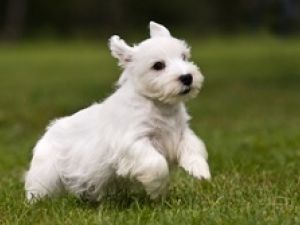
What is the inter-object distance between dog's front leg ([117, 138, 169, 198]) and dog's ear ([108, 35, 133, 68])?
0.67 meters

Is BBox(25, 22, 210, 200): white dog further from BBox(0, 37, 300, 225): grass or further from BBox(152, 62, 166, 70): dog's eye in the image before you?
BBox(0, 37, 300, 225): grass

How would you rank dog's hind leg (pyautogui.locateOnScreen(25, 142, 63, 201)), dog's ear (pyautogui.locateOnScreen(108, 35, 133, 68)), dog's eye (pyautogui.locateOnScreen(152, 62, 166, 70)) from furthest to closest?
dog's hind leg (pyautogui.locateOnScreen(25, 142, 63, 201)) → dog's ear (pyautogui.locateOnScreen(108, 35, 133, 68)) → dog's eye (pyautogui.locateOnScreen(152, 62, 166, 70))

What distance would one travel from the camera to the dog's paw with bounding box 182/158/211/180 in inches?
244

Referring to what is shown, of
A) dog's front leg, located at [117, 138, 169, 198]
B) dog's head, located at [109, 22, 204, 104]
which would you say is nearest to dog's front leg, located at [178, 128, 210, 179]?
dog's front leg, located at [117, 138, 169, 198]

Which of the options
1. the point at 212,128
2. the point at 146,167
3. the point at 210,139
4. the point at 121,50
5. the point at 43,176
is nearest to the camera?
the point at 146,167

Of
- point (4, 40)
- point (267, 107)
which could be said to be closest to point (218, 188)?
point (267, 107)

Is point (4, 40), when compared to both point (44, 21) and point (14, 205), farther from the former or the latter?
point (14, 205)

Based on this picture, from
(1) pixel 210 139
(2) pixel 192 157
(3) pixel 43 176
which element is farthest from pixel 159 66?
(1) pixel 210 139

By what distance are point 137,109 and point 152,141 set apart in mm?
256

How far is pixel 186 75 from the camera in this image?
6156mm

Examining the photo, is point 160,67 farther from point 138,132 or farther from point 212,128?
point 212,128

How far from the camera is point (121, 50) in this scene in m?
6.60

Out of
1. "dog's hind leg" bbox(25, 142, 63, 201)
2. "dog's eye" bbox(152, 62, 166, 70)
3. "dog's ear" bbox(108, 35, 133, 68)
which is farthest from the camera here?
"dog's hind leg" bbox(25, 142, 63, 201)

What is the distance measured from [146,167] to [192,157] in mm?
409
